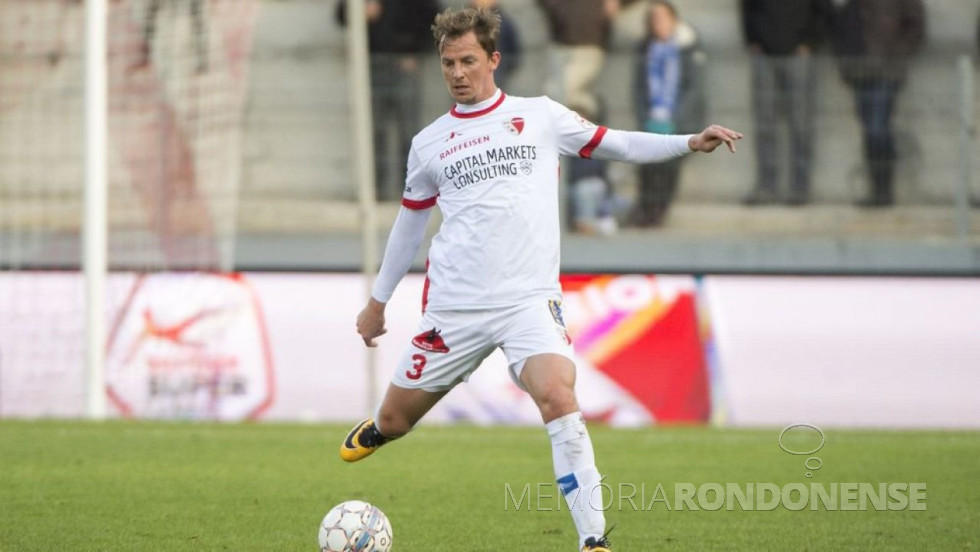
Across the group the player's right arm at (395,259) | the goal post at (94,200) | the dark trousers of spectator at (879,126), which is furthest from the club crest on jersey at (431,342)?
the dark trousers of spectator at (879,126)

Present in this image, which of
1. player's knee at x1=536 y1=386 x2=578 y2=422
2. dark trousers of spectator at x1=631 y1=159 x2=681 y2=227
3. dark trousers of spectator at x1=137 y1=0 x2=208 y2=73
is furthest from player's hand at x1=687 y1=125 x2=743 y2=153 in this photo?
dark trousers of spectator at x1=631 y1=159 x2=681 y2=227

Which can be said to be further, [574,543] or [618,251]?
[618,251]

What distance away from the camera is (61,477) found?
9.12 metres

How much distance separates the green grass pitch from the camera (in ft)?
22.8

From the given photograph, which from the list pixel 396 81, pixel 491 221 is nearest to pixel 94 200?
pixel 396 81

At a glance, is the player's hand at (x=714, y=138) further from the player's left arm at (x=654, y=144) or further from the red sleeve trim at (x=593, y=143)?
the red sleeve trim at (x=593, y=143)

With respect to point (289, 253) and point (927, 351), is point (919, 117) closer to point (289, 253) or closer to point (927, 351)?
point (927, 351)

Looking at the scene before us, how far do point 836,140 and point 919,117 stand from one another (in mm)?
885

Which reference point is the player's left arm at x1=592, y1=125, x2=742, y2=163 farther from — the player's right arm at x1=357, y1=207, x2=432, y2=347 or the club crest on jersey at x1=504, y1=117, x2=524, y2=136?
the player's right arm at x1=357, y1=207, x2=432, y2=347

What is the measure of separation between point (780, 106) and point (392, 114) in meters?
3.97

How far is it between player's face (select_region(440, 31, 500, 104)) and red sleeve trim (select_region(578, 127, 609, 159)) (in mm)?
505

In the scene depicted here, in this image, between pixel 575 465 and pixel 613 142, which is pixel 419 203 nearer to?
pixel 613 142

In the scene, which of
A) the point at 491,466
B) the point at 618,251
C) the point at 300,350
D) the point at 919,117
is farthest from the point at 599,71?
the point at 491,466

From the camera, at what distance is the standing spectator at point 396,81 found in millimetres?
15898
